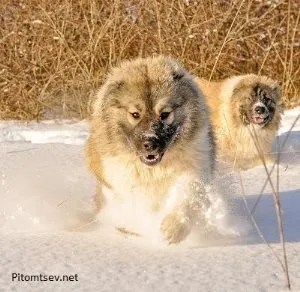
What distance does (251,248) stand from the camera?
2.89 meters

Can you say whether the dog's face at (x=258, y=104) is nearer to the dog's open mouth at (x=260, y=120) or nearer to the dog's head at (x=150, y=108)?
the dog's open mouth at (x=260, y=120)

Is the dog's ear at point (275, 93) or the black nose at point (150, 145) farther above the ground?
the black nose at point (150, 145)

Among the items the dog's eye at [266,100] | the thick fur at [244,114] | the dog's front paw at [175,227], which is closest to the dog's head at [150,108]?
the dog's front paw at [175,227]

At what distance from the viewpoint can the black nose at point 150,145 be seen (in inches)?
135

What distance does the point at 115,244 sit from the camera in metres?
3.05

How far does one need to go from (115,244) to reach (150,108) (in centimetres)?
82

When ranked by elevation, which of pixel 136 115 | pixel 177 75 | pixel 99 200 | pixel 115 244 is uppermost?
pixel 177 75

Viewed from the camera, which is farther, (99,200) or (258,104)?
(258,104)

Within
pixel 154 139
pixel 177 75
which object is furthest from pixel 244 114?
pixel 154 139

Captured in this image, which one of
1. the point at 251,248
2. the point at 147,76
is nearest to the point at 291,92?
the point at 147,76

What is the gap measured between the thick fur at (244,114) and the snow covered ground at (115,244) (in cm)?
114

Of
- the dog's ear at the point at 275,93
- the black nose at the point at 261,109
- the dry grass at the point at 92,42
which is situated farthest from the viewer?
the dry grass at the point at 92,42

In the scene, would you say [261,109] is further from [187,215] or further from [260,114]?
[187,215]

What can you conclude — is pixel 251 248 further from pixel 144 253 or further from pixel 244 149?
pixel 244 149
